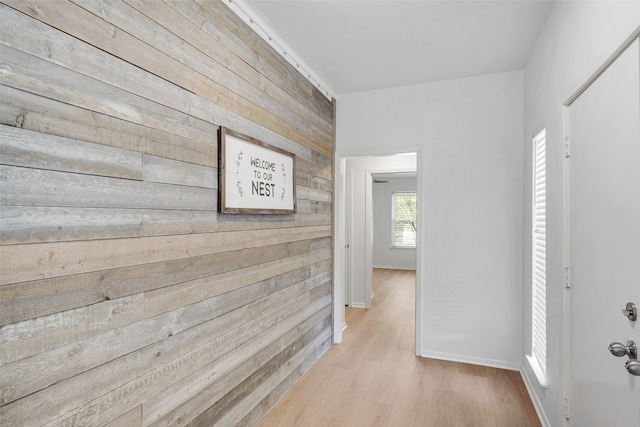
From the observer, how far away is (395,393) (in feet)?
8.54

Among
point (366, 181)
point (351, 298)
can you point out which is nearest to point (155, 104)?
point (366, 181)

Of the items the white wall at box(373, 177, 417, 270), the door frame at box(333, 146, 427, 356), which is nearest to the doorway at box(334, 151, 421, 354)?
the door frame at box(333, 146, 427, 356)

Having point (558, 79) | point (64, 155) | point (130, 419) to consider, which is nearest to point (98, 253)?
point (64, 155)

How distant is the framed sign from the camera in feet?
6.16

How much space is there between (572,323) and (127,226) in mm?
2100

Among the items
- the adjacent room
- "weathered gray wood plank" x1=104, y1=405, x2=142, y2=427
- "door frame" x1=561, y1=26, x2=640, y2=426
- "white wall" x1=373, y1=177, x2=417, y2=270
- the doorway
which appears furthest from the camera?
A: "white wall" x1=373, y1=177, x2=417, y2=270

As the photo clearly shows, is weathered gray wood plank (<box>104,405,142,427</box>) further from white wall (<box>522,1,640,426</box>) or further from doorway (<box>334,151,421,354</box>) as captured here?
doorway (<box>334,151,421,354</box>)

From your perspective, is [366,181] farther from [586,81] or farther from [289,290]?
[586,81]

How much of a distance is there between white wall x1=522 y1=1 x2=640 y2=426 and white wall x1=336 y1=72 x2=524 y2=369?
0.43 metres

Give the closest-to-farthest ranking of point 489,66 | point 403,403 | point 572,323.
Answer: point 572,323, point 403,403, point 489,66

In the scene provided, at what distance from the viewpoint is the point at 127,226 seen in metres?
1.34

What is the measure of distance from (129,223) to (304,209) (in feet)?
5.40

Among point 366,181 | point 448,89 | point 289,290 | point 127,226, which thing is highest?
point 448,89

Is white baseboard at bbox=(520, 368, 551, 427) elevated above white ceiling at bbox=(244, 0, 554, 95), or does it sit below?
below
